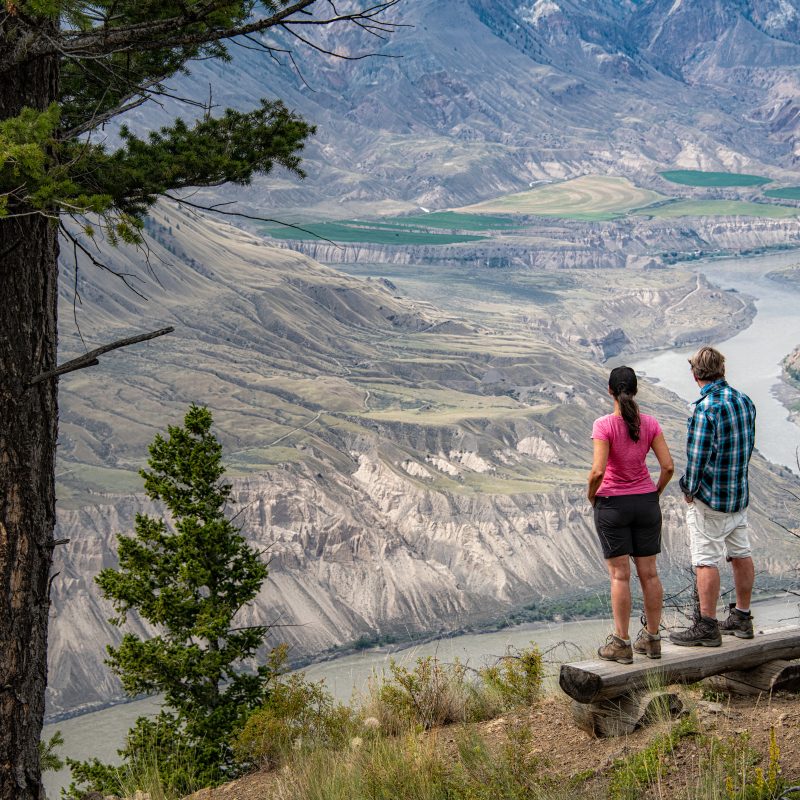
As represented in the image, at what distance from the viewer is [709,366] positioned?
638cm

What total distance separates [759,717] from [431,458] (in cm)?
9466

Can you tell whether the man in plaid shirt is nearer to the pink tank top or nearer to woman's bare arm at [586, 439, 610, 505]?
the pink tank top

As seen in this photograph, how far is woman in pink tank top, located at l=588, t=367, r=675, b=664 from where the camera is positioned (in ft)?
20.3

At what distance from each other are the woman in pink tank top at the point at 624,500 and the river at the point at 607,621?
1.67 m

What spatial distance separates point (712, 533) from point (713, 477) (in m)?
0.37

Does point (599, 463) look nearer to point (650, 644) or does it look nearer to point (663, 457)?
point (663, 457)

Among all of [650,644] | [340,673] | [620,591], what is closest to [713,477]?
[620,591]

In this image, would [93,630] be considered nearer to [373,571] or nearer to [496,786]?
[373,571]

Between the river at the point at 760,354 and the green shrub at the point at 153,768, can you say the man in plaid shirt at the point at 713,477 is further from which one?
the river at the point at 760,354

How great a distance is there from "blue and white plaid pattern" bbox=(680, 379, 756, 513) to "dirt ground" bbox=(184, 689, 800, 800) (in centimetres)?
126

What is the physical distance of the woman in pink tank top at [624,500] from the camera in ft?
20.3

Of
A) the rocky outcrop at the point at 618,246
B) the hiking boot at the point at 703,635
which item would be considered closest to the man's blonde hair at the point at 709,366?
the hiking boot at the point at 703,635

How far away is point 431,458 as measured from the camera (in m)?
101

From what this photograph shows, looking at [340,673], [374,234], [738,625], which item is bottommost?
[340,673]
